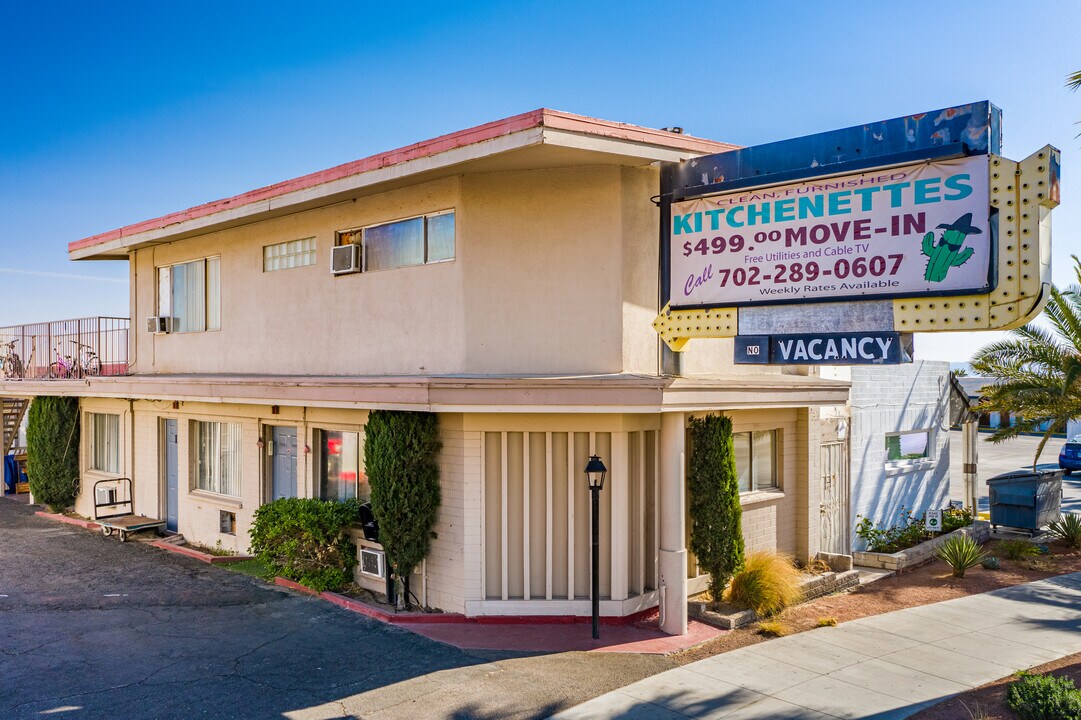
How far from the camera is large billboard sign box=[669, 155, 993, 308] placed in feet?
27.6

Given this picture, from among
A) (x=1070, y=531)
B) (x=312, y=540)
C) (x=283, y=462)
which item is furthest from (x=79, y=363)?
(x=1070, y=531)

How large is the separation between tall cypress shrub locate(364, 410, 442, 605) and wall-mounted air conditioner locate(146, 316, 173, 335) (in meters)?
7.91

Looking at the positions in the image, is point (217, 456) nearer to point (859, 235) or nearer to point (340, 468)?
point (340, 468)

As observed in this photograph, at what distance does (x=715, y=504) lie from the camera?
1073 centimetres

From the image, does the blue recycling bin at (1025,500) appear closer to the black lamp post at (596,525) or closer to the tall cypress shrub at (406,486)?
the black lamp post at (596,525)

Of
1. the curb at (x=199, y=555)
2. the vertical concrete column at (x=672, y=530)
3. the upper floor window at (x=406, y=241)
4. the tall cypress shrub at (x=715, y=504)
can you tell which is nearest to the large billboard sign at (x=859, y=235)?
the vertical concrete column at (x=672, y=530)

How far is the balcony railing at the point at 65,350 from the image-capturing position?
18.2 metres

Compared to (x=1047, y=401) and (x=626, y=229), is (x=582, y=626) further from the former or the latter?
(x=1047, y=401)

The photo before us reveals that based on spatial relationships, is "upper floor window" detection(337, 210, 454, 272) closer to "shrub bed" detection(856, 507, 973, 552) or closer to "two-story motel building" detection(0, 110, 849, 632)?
"two-story motel building" detection(0, 110, 849, 632)

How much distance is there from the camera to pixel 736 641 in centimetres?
982

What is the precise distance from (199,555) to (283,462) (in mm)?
2330

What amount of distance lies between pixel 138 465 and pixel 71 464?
274 cm

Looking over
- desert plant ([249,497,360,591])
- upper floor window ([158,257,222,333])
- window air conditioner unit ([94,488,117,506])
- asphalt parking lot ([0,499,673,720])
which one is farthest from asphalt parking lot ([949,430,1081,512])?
window air conditioner unit ([94,488,117,506])

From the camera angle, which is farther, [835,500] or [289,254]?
[835,500]
